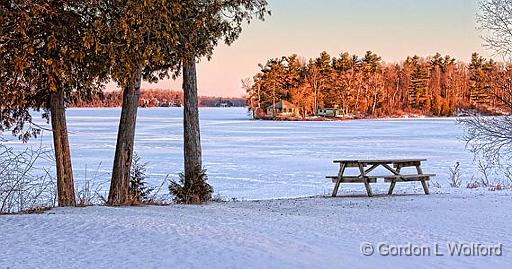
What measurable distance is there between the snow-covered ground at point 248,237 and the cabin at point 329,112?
8440 centimetres

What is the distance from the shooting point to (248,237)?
272 inches

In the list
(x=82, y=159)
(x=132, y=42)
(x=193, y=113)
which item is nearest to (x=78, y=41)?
(x=132, y=42)

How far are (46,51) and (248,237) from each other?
17.6 ft

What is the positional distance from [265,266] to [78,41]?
6.12m

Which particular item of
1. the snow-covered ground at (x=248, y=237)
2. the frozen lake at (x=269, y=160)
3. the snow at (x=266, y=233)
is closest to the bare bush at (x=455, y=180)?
the frozen lake at (x=269, y=160)

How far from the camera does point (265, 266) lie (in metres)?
5.63

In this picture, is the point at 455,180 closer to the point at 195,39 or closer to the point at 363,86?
the point at 195,39

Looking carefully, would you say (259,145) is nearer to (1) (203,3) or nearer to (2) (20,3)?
(1) (203,3)

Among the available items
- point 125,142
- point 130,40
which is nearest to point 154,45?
point 130,40

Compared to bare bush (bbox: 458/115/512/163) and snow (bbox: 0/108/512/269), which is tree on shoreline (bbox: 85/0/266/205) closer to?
snow (bbox: 0/108/512/269)

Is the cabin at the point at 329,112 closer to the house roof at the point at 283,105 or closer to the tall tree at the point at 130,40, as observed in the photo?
the house roof at the point at 283,105

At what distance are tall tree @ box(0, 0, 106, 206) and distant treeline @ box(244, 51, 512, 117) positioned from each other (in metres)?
79.8

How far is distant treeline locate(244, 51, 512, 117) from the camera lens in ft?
305

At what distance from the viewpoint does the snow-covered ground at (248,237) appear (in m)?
5.85
